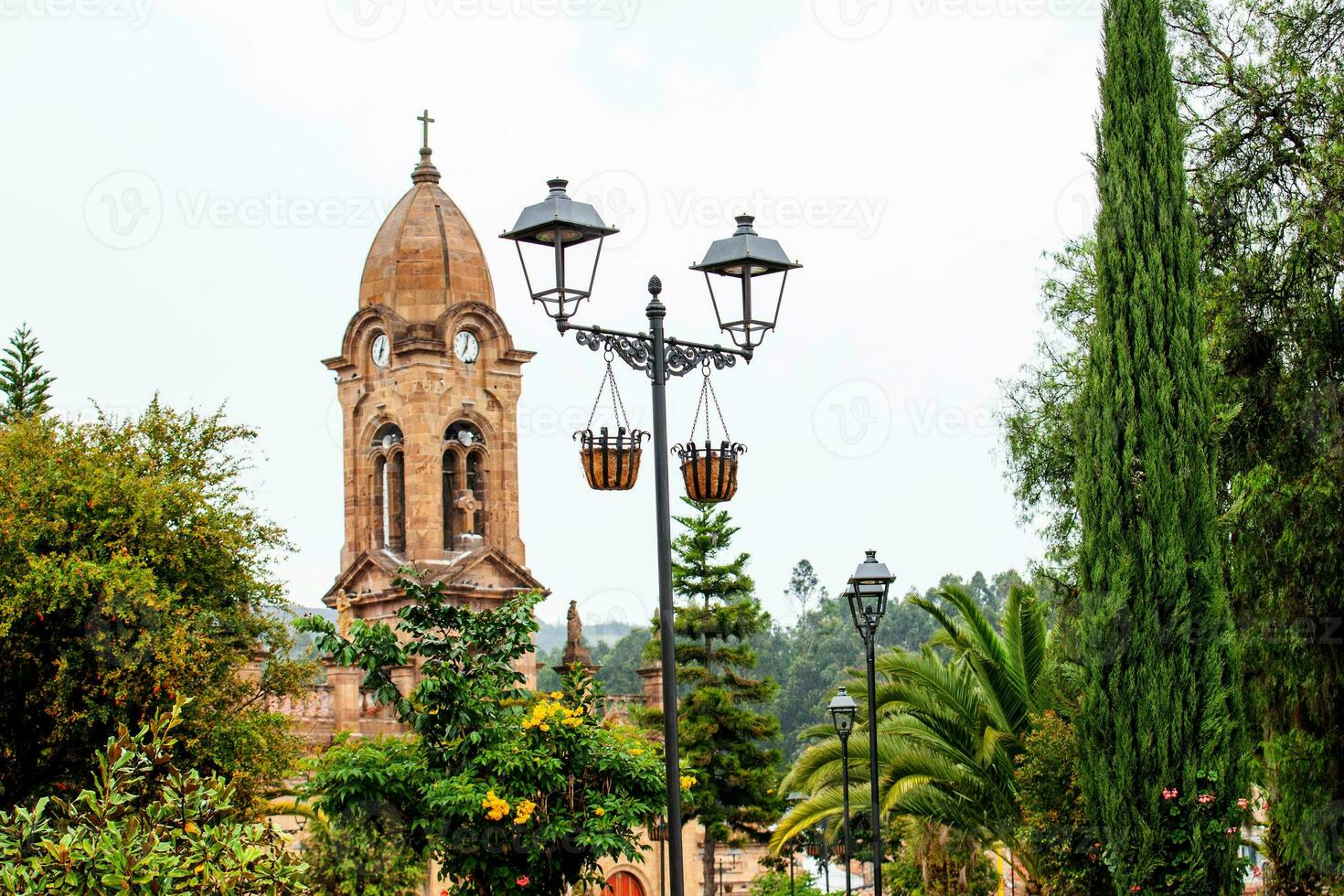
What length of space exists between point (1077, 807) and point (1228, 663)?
11.8 ft

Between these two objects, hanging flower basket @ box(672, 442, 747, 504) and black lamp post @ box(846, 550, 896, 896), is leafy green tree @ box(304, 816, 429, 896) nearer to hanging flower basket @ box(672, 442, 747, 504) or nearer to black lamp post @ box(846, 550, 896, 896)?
black lamp post @ box(846, 550, 896, 896)

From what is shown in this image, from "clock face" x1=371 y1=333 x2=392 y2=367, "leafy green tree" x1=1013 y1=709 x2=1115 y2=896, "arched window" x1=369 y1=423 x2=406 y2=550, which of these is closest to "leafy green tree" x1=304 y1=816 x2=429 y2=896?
"leafy green tree" x1=1013 y1=709 x2=1115 y2=896

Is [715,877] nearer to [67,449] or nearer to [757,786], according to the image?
[757,786]

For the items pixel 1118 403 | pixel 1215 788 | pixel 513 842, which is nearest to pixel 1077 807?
pixel 1215 788

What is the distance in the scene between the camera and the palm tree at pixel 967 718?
1939 cm

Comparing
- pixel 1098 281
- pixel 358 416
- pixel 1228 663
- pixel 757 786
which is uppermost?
pixel 358 416

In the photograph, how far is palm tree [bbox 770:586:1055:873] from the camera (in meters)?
19.4

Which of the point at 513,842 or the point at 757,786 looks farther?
the point at 757,786

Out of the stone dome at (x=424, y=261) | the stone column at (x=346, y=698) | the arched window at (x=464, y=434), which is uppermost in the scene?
the stone dome at (x=424, y=261)

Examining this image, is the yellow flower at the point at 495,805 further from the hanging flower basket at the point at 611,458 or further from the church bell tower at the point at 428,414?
the church bell tower at the point at 428,414

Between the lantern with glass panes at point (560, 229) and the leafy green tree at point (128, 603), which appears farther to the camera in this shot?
the leafy green tree at point (128, 603)

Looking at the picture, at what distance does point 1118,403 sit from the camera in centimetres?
1441

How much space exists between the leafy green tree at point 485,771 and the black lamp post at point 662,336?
1.89m

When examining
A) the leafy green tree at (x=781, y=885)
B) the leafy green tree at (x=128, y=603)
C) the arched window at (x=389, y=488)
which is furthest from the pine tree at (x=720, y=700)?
the leafy green tree at (x=128, y=603)
